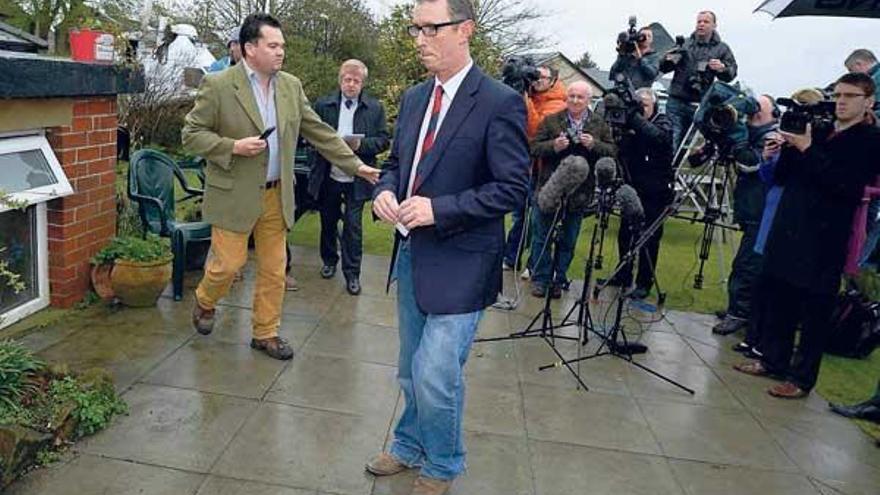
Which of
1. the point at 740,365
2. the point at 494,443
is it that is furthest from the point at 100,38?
the point at 740,365

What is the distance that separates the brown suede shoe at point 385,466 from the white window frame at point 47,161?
2.42 metres

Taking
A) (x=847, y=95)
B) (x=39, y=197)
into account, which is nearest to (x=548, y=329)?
(x=847, y=95)

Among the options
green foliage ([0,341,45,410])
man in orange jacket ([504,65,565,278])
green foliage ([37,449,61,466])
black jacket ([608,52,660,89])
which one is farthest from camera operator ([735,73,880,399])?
green foliage ([0,341,45,410])

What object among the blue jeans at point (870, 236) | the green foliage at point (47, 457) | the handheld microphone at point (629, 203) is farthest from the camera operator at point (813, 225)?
the green foliage at point (47, 457)

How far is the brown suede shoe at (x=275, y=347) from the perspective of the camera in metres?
3.96

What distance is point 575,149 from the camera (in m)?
5.24

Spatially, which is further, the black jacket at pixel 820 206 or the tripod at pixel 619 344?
the tripod at pixel 619 344

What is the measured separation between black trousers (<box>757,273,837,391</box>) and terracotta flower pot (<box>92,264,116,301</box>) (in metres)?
4.29

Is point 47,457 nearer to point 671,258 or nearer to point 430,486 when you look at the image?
point 430,486

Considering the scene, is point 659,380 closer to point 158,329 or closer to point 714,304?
point 714,304

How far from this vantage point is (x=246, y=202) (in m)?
3.69

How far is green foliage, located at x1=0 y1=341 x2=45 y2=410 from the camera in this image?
9.19ft

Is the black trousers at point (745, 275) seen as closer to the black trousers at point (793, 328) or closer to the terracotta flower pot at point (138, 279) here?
the black trousers at point (793, 328)

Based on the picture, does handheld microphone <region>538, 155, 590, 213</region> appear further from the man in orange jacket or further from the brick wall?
the brick wall
